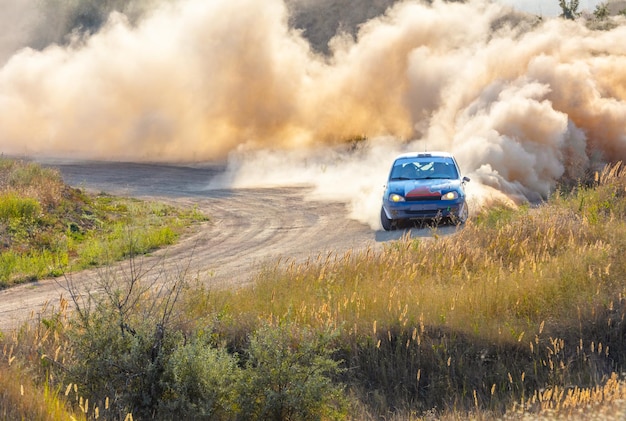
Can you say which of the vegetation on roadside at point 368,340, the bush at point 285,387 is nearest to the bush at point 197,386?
the vegetation on roadside at point 368,340

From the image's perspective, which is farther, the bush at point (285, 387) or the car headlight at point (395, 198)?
the car headlight at point (395, 198)

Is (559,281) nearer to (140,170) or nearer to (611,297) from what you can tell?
(611,297)

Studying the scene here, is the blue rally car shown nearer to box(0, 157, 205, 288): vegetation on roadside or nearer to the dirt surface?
the dirt surface

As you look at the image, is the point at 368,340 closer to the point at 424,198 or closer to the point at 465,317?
the point at 465,317

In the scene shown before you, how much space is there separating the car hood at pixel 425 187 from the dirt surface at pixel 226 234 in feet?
3.11

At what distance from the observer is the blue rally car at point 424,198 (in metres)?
19.8

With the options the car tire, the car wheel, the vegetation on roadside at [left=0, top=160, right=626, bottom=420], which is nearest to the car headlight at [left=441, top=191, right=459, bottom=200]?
the car tire

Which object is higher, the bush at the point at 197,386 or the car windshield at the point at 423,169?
the car windshield at the point at 423,169

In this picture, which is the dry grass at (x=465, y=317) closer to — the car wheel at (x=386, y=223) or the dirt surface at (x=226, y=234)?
the dirt surface at (x=226, y=234)

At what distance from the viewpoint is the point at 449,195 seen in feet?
65.1

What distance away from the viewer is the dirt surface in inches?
591

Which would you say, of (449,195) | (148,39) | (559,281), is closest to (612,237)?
(559,281)

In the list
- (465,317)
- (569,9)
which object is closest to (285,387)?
(465,317)

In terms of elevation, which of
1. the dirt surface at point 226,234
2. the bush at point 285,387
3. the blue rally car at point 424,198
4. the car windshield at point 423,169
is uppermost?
the car windshield at point 423,169
